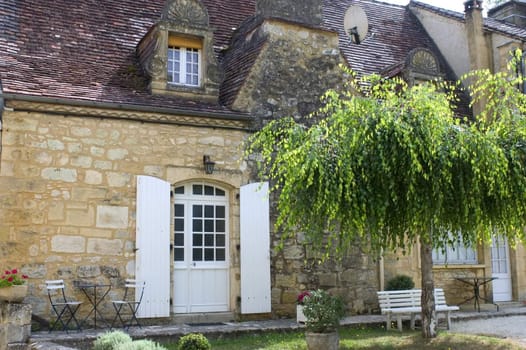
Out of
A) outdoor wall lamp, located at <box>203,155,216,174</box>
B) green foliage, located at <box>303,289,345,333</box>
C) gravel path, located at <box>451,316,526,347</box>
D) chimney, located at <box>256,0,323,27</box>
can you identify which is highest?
chimney, located at <box>256,0,323,27</box>

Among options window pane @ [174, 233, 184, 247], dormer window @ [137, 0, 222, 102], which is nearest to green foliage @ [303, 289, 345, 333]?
window pane @ [174, 233, 184, 247]

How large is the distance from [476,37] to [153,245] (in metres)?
9.04

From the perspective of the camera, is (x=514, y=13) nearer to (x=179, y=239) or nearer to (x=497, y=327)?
(x=497, y=327)

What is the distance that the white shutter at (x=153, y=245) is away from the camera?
32.6ft

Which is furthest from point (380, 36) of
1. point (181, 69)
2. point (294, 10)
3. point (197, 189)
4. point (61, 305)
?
point (61, 305)

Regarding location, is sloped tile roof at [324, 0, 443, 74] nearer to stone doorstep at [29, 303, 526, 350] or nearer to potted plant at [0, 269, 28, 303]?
stone doorstep at [29, 303, 526, 350]

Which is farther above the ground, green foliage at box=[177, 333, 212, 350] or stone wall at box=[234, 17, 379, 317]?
stone wall at box=[234, 17, 379, 317]

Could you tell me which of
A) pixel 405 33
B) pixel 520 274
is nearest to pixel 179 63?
pixel 405 33

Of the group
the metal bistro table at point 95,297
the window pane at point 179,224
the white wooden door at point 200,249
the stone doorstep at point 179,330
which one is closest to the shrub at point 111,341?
the stone doorstep at point 179,330

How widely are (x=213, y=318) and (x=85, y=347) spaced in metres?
2.73

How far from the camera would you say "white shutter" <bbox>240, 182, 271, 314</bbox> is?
10633 mm

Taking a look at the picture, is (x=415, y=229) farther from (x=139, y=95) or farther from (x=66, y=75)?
(x=66, y=75)

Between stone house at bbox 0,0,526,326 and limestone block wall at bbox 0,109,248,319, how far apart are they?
0.02 metres

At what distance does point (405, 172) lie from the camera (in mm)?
7594
